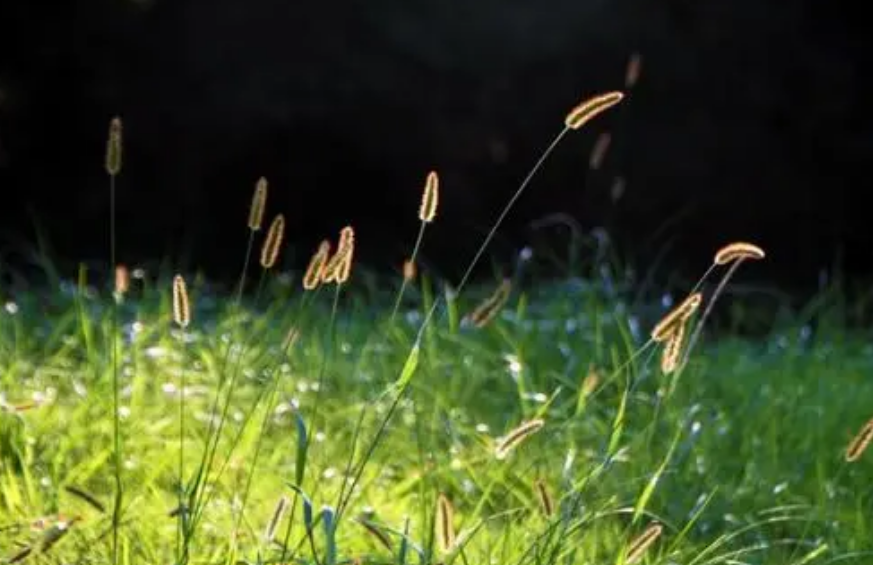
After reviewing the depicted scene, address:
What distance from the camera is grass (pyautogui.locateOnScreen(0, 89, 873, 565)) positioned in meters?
3.16

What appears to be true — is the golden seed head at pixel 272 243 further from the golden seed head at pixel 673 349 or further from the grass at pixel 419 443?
the golden seed head at pixel 673 349

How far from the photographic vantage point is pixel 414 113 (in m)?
9.69

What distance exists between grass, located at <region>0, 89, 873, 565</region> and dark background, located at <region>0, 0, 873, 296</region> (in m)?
3.69

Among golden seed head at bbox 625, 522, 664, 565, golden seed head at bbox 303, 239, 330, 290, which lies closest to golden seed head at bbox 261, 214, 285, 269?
golden seed head at bbox 303, 239, 330, 290

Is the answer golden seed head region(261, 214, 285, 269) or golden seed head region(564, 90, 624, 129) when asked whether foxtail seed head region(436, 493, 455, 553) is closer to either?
golden seed head region(261, 214, 285, 269)

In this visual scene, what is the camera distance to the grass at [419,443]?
3156mm

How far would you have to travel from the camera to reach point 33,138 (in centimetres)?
977

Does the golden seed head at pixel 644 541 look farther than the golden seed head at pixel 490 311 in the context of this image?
No

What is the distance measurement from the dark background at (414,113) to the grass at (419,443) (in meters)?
3.69

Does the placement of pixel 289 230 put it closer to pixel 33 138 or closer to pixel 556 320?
pixel 33 138

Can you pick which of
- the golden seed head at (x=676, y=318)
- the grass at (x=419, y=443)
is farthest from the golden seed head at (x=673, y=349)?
the grass at (x=419, y=443)

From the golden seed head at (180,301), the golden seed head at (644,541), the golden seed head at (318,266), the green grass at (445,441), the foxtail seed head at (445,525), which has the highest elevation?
the golden seed head at (318,266)

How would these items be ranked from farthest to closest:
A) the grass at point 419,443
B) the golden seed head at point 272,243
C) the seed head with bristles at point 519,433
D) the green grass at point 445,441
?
the green grass at point 445,441 → the grass at point 419,443 → the golden seed head at point 272,243 → the seed head with bristles at point 519,433

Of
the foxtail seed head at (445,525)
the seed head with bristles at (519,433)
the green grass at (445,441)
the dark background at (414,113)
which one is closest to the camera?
the foxtail seed head at (445,525)
